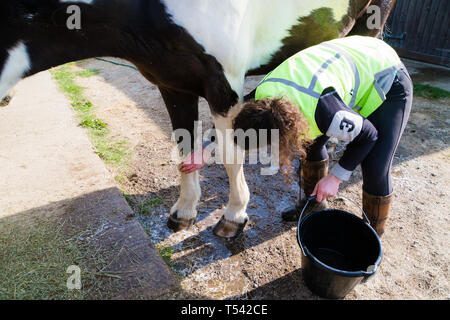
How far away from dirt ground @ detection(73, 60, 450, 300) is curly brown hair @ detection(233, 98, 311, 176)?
780 mm

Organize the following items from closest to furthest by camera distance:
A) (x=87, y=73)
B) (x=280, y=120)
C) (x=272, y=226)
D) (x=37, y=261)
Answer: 1. (x=280, y=120)
2. (x=37, y=261)
3. (x=272, y=226)
4. (x=87, y=73)

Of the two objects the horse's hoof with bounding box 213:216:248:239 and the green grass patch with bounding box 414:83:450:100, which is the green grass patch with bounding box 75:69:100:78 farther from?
the green grass patch with bounding box 414:83:450:100

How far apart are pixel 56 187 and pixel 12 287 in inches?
31.0

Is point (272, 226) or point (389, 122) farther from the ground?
point (389, 122)

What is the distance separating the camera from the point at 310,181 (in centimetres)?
201

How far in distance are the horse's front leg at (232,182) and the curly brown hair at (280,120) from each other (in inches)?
10.7

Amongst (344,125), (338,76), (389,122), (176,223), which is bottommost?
(176,223)

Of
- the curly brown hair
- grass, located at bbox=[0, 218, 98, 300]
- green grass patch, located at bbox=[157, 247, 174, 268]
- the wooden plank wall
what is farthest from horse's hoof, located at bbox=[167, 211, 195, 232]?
the wooden plank wall

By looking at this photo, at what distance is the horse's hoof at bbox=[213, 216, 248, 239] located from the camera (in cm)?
190

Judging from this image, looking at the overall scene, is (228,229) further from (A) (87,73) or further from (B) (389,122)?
(A) (87,73)

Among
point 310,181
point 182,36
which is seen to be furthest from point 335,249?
point 182,36

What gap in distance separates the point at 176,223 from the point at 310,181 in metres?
0.83

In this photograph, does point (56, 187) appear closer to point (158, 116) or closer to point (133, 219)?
point (133, 219)
